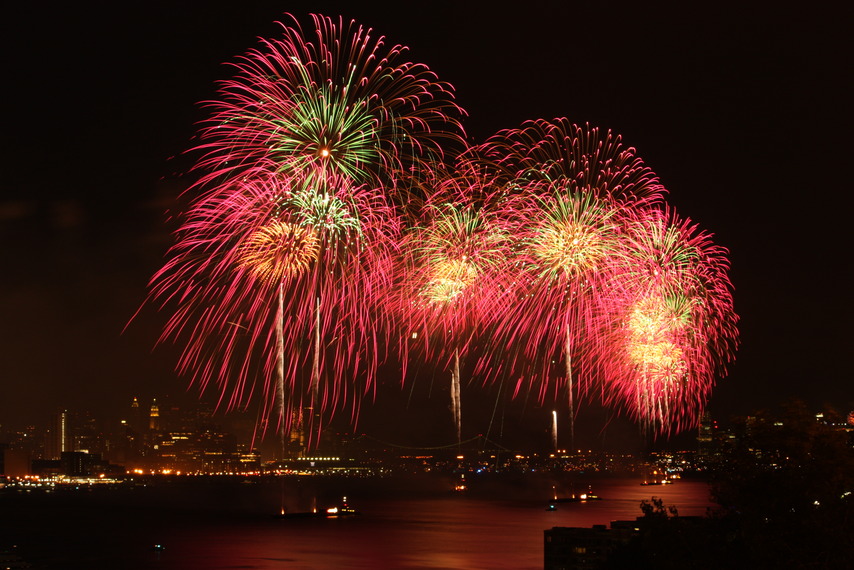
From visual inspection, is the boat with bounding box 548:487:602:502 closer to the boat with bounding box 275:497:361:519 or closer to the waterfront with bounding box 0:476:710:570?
Result: the waterfront with bounding box 0:476:710:570

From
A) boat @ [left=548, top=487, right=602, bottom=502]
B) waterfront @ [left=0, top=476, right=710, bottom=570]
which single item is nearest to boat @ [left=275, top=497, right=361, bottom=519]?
waterfront @ [left=0, top=476, right=710, bottom=570]

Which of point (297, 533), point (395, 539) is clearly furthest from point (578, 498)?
point (297, 533)

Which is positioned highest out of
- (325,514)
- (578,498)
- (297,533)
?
(297,533)

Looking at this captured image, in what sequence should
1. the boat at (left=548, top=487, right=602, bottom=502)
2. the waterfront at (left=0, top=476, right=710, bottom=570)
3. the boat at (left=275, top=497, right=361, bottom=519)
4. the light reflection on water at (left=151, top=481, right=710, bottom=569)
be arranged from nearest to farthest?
the light reflection on water at (left=151, top=481, right=710, bottom=569)
the waterfront at (left=0, top=476, right=710, bottom=570)
the boat at (left=275, top=497, right=361, bottom=519)
the boat at (left=548, top=487, right=602, bottom=502)

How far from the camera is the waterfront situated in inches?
3209

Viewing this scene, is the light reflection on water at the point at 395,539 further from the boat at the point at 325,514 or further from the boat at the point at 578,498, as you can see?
the boat at the point at 578,498

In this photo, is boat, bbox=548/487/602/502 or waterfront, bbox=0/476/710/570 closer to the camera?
waterfront, bbox=0/476/710/570

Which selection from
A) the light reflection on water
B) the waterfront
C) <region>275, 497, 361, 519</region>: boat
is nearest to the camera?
the light reflection on water

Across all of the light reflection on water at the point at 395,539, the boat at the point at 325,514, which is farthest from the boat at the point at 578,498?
the boat at the point at 325,514

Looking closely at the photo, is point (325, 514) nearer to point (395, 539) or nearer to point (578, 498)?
point (395, 539)

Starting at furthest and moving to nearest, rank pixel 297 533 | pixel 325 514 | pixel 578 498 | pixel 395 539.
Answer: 1. pixel 578 498
2. pixel 325 514
3. pixel 297 533
4. pixel 395 539

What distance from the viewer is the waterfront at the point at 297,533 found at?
81.5 metres

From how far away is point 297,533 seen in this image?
102 m

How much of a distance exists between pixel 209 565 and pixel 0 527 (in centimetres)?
5594
